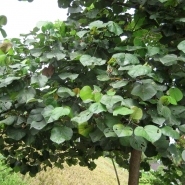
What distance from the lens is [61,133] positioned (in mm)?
875

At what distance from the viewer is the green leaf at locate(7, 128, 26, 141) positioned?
40.1 inches

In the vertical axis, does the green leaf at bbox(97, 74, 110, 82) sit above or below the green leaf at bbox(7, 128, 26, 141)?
above

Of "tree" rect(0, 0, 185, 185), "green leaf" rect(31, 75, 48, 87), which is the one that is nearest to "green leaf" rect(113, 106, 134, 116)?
"tree" rect(0, 0, 185, 185)

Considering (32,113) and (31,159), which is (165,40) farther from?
(31,159)

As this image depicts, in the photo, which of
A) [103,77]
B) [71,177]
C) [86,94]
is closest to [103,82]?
[103,77]

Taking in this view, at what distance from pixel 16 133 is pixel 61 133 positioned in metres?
0.25

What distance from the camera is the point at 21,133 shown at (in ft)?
3.37

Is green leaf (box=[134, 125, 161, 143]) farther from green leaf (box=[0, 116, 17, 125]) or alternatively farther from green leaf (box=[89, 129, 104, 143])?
green leaf (box=[0, 116, 17, 125])

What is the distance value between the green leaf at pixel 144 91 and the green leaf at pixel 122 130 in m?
0.13

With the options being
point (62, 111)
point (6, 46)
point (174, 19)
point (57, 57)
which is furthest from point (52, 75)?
point (174, 19)

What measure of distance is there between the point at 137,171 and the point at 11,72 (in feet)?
2.97

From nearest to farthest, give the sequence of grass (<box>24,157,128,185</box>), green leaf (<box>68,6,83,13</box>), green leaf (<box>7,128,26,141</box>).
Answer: green leaf (<box>7,128,26,141</box>) → green leaf (<box>68,6,83,13</box>) → grass (<box>24,157,128,185</box>)

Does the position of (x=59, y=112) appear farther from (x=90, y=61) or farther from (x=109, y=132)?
(x=90, y=61)

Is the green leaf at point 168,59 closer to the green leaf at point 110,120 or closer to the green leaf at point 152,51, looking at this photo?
the green leaf at point 152,51
